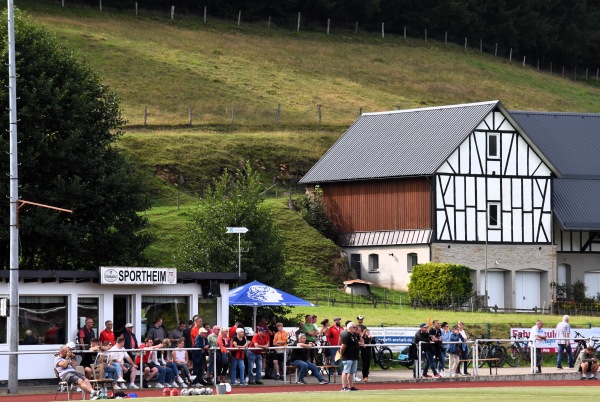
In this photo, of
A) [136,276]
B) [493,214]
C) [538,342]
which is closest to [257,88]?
[493,214]

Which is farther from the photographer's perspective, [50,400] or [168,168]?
[168,168]

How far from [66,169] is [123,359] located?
18663 mm

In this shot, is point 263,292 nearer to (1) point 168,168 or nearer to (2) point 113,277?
(2) point 113,277

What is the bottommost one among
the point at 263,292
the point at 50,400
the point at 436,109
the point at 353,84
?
the point at 50,400

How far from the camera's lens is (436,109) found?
76688 mm

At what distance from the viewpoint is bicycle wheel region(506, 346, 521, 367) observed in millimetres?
46062

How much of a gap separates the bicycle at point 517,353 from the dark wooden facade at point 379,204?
81.7 ft

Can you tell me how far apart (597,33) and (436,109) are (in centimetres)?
6907

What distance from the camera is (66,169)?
175ft

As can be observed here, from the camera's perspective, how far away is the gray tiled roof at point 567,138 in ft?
253

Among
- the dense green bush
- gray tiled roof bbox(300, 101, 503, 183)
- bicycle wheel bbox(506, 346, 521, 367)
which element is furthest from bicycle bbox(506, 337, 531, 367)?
gray tiled roof bbox(300, 101, 503, 183)

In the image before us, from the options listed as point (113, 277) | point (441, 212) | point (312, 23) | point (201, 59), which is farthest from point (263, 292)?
point (312, 23)

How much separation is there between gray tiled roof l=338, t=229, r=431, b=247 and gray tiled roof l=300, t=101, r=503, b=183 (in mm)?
2821

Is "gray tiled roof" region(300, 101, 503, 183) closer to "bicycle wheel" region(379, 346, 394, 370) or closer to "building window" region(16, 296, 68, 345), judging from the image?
"bicycle wheel" region(379, 346, 394, 370)
